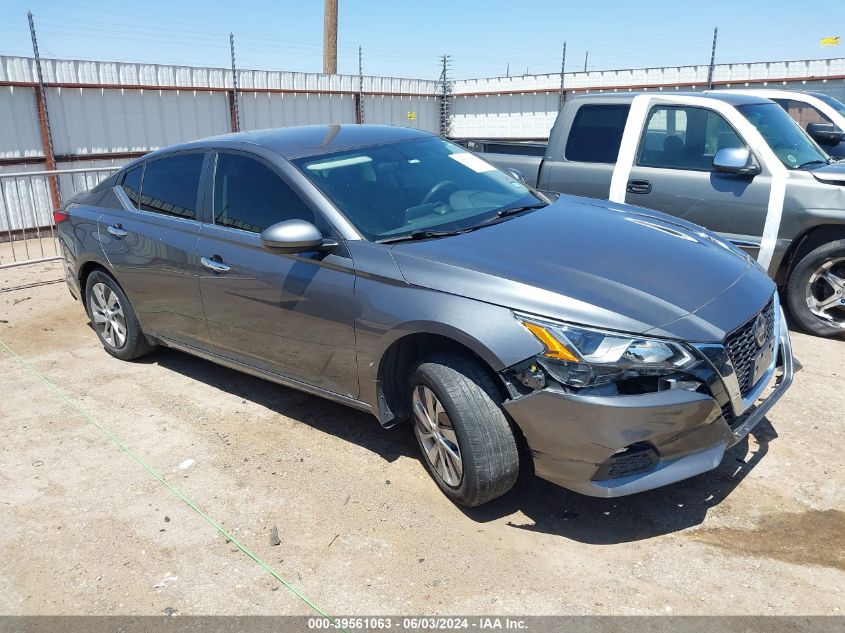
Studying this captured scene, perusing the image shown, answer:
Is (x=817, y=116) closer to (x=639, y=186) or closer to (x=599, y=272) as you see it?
(x=639, y=186)

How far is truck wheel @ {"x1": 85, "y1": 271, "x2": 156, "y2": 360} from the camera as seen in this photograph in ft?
17.8

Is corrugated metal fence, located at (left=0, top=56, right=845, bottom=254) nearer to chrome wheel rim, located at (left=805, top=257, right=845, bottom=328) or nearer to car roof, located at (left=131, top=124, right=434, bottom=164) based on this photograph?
car roof, located at (left=131, top=124, right=434, bottom=164)

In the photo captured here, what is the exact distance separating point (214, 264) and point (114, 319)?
5.57ft

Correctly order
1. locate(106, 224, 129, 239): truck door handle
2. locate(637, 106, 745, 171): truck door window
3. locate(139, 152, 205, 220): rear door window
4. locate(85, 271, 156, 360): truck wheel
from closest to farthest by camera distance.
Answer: locate(139, 152, 205, 220): rear door window, locate(106, 224, 129, 239): truck door handle, locate(85, 271, 156, 360): truck wheel, locate(637, 106, 745, 171): truck door window

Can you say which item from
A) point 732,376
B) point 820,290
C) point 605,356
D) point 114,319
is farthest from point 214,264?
point 820,290

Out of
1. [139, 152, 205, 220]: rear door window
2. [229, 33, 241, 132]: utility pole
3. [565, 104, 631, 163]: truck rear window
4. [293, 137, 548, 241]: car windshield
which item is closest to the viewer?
[293, 137, 548, 241]: car windshield

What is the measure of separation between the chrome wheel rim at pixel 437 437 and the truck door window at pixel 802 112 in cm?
638

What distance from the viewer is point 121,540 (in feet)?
11.2

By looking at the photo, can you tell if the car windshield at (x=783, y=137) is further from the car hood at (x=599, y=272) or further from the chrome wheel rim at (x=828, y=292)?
the car hood at (x=599, y=272)

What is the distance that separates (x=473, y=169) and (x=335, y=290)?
4.59 feet

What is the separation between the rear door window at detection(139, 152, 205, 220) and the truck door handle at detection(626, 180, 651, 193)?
143 inches

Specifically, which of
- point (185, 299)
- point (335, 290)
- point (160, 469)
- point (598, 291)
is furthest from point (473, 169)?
point (160, 469)

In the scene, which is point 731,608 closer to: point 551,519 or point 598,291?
point 551,519

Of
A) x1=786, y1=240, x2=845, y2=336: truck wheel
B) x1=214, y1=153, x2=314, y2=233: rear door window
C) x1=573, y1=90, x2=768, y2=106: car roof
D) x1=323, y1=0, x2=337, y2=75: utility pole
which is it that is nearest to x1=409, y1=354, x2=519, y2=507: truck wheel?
x1=214, y1=153, x2=314, y2=233: rear door window
